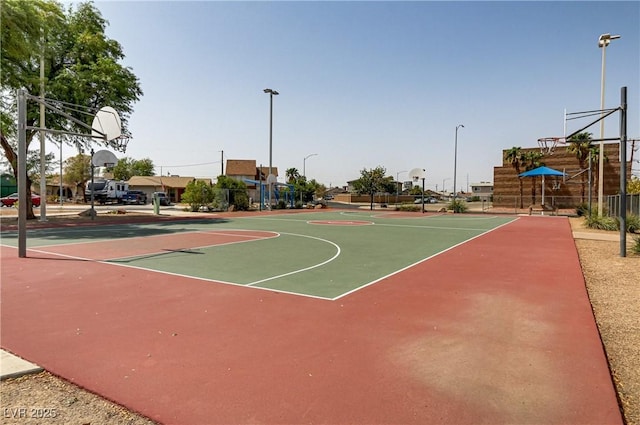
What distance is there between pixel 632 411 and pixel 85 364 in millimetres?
5258

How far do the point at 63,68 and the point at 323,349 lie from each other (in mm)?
27003

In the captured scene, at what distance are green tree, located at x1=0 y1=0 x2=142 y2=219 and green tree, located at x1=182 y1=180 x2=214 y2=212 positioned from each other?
12103 mm

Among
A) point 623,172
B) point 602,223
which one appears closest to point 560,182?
point 602,223

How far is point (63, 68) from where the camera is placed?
80.2 feet

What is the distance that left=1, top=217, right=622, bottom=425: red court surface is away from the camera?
11.5 ft

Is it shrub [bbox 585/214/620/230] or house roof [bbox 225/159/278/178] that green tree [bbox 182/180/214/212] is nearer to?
shrub [bbox 585/214/620/230]

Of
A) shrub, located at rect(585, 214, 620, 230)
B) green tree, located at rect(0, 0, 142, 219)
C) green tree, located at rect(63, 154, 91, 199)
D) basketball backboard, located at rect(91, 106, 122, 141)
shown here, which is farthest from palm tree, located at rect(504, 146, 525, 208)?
green tree, located at rect(63, 154, 91, 199)

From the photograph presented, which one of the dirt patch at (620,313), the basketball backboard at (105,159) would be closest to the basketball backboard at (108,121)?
the dirt patch at (620,313)

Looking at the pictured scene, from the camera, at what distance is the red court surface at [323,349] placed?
352cm

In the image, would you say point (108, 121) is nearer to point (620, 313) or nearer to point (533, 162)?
point (620, 313)

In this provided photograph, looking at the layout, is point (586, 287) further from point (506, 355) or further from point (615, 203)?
point (615, 203)

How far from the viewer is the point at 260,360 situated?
4.46 metres

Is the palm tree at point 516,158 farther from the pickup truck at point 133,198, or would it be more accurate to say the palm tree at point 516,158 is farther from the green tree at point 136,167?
the green tree at point 136,167

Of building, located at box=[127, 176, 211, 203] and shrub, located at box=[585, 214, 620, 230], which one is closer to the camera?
shrub, located at box=[585, 214, 620, 230]
